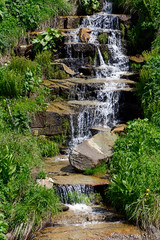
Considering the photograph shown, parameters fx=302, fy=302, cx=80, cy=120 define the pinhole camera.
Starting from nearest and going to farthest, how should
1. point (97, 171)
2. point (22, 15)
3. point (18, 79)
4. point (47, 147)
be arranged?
point (97, 171) < point (47, 147) < point (18, 79) < point (22, 15)

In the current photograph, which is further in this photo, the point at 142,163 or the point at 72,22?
the point at 72,22

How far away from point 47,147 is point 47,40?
519cm

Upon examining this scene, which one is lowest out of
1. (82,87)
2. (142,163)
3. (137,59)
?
(142,163)

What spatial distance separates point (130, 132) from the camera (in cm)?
714

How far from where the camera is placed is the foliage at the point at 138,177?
16.3 feet

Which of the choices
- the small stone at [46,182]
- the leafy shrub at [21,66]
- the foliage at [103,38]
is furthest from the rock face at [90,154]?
the foliage at [103,38]

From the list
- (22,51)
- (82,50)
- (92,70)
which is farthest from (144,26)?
(22,51)

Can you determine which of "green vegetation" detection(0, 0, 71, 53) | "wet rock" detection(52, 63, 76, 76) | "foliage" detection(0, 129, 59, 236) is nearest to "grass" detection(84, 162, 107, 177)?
"foliage" detection(0, 129, 59, 236)

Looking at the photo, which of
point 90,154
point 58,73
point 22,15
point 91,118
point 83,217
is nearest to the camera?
point 83,217

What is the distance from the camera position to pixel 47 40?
462 inches

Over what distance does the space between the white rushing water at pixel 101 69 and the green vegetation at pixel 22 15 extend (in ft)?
5.15

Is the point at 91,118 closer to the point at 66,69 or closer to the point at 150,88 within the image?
the point at 150,88

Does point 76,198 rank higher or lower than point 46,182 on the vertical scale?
lower

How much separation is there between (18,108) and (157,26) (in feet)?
22.6
